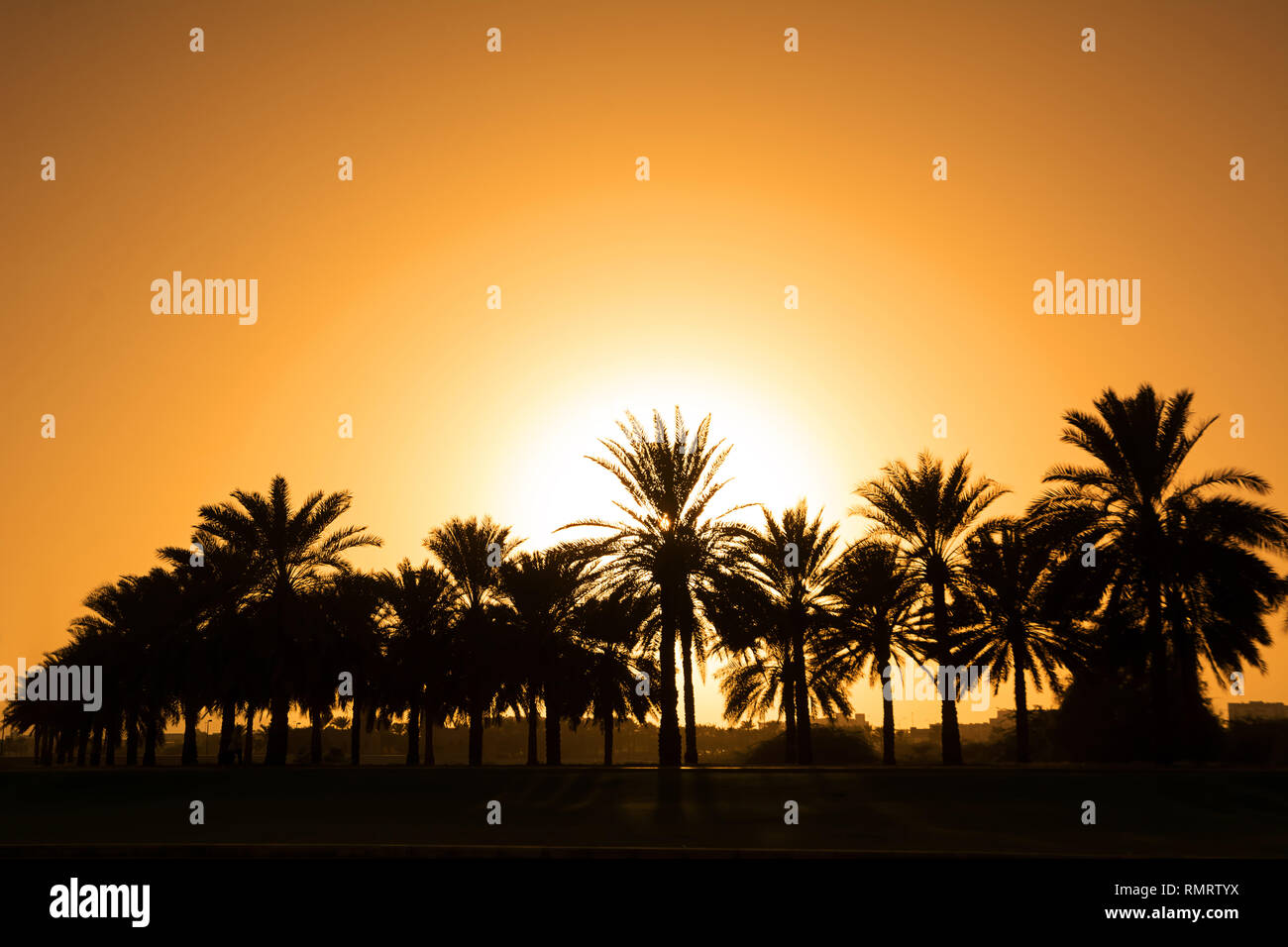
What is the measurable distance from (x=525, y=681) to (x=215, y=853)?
30.1 m

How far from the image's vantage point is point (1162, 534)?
3156 cm

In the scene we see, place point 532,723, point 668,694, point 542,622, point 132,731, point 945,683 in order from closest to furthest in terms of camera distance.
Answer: point 668,694 → point 945,683 → point 542,622 → point 532,723 → point 132,731

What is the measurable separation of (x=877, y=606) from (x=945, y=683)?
3.82m

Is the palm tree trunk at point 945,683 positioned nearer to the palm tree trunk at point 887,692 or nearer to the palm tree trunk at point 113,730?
the palm tree trunk at point 887,692

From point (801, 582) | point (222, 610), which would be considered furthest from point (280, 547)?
point (801, 582)

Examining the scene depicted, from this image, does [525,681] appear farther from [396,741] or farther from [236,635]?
[396,741]

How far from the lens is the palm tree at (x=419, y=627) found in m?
44.1

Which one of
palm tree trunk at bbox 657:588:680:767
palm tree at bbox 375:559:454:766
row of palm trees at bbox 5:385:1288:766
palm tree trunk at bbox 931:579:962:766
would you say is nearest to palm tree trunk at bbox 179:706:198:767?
row of palm trees at bbox 5:385:1288:766

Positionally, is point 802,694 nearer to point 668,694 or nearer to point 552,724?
point 668,694

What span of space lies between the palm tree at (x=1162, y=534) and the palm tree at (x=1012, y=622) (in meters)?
3.16

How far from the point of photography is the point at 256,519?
131 feet

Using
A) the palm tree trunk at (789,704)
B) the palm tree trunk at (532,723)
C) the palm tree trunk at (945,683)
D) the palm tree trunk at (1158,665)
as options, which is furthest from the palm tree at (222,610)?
the palm tree trunk at (1158,665)

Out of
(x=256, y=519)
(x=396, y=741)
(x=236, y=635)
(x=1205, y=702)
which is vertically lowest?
(x=396, y=741)
